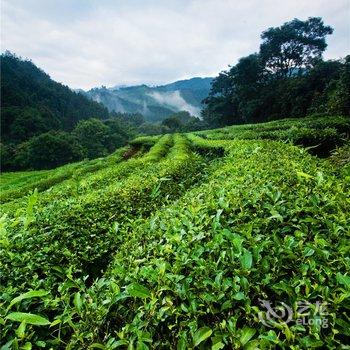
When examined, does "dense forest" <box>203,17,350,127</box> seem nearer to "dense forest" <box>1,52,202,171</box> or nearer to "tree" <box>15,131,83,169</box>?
"dense forest" <box>1,52,202,171</box>

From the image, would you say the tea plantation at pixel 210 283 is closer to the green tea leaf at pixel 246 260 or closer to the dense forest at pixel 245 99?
the green tea leaf at pixel 246 260

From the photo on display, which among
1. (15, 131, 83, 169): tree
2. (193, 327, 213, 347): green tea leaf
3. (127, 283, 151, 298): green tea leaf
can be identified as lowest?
(15, 131, 83, 169): tree

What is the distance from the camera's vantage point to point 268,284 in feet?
8.59

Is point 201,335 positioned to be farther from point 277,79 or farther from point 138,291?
point 277,79

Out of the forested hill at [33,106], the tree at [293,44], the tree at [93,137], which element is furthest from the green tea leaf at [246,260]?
the forested hill at [33,106]

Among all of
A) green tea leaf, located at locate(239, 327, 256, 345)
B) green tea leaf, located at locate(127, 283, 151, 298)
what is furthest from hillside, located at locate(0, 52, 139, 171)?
green tea leaf, located at locate(239, 327, 256, 345)

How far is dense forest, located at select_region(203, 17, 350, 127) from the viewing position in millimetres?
37812

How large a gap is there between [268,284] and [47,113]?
302 ft

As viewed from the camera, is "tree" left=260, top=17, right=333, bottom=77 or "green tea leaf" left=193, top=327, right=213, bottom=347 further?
"tree" left=260, top=17, right=333, bottom=77

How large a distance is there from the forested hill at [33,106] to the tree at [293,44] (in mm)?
52032

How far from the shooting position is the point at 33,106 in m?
87.4

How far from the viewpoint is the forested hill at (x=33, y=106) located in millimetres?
73688

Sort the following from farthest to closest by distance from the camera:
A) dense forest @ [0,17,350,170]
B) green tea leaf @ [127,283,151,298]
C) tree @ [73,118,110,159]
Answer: tree @ [73,118,110,159] → dense forest @ [0,17,350,170] → green tea leaf @ [127,283,151,298]

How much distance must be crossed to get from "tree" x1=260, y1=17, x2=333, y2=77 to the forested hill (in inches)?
2049
